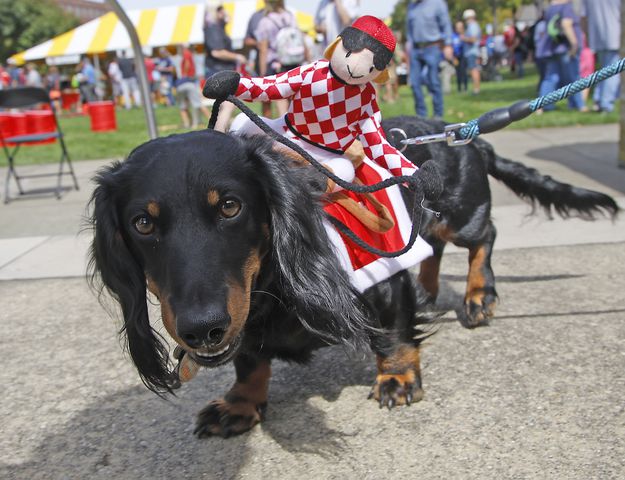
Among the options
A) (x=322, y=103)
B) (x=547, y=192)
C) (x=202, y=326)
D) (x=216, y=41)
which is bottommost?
(x=547, y=192)

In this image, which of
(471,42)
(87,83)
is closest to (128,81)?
(87,83)

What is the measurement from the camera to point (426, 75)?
9.74m

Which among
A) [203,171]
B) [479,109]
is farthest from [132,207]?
[479,109]

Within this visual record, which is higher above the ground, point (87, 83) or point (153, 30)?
point (153, 30)

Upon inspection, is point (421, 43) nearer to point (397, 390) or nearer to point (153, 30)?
point (397, 390)

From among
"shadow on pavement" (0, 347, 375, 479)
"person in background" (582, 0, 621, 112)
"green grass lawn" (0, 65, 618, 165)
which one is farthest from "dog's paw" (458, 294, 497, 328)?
"green grass lawn" (0, 65, 618, 165)

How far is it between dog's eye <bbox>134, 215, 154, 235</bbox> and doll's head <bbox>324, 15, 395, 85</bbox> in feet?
3.18

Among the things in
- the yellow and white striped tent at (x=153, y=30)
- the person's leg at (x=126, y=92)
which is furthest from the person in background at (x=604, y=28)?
the yellow and white striped tent at (x=153, y=30)

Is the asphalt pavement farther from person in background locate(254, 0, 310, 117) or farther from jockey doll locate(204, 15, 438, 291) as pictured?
person in background locate(254, 0, 310, 117)

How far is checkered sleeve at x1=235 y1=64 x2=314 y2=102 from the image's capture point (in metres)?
2.51

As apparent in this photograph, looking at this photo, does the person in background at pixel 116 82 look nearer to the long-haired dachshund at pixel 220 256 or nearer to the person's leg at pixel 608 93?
the person's leg at pixel 608 93

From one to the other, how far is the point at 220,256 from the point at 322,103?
94 centimetres

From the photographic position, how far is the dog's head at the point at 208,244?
1.81 meters

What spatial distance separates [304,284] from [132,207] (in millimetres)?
597
